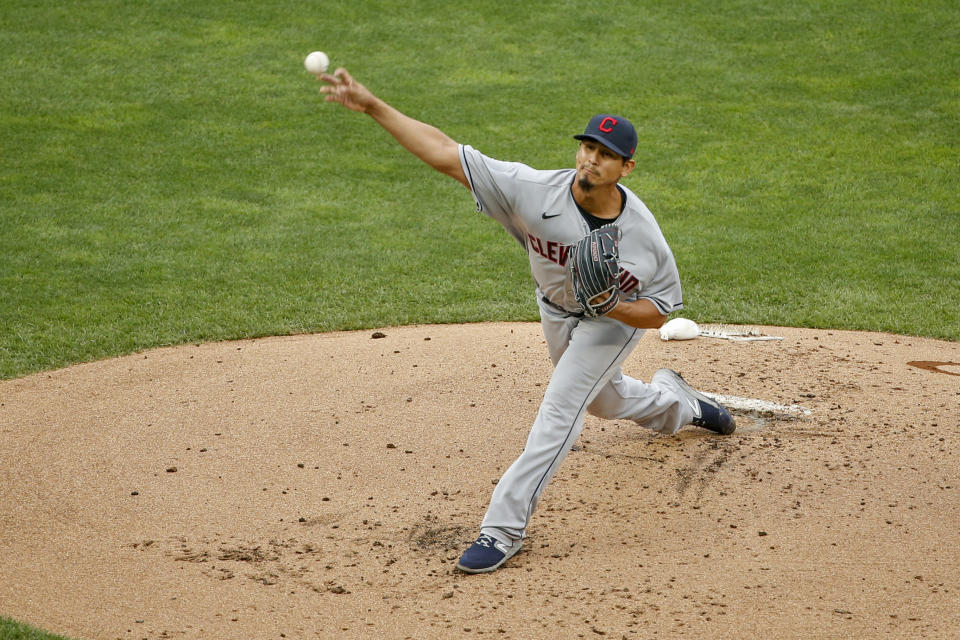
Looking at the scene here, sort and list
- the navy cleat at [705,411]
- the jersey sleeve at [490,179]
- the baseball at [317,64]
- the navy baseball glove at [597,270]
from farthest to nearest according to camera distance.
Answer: the navy cleat at [705,411], the baseball at [317,64], the jersey sleeve at [490,179], the navy baseball glove at [597,270]

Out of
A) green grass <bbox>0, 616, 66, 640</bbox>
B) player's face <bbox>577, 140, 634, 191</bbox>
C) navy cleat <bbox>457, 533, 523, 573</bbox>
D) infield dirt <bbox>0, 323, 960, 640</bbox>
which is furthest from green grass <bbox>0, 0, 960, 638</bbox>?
player's face <bbox>577, 140, 634, 191</bbox>

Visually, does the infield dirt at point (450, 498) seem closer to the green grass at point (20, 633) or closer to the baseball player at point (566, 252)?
the green grass at point (20, 633)

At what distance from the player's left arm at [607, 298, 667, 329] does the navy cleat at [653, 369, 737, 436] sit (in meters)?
1.13

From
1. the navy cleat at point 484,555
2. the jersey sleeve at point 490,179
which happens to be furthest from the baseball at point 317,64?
the navy cleat at point 484,555

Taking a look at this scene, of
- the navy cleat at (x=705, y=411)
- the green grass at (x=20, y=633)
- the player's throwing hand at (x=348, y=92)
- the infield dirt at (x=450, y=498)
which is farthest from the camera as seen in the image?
the navy cleat at (x=705, y=411)

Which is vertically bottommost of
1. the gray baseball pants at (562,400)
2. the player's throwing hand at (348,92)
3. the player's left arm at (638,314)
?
the gray baseball pants at (562,400)

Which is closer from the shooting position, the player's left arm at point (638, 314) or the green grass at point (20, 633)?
the green grass at point (20, 633)

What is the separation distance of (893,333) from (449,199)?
4691 millimetres

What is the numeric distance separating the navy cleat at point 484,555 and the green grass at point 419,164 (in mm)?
1578

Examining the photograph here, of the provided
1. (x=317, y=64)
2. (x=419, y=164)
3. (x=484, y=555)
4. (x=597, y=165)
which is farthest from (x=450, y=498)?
(x=419, y=164)

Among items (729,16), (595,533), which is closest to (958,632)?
(595,533)

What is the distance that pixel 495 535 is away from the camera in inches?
162

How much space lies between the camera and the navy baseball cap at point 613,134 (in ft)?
13.8

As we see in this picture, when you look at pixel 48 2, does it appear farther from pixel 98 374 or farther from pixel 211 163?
pixel 98 374
